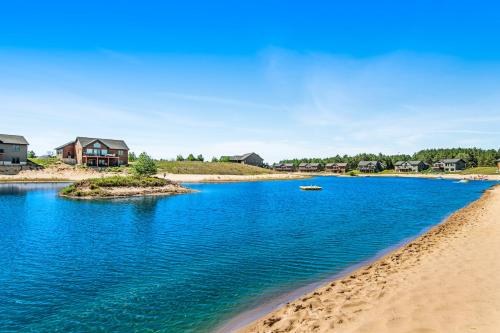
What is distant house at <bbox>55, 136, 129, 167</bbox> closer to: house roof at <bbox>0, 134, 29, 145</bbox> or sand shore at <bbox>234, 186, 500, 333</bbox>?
house roof at <bbox>0, 134, 29, 145</bbox>

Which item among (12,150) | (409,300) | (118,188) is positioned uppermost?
(12,150)

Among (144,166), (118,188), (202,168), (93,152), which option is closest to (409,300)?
(118,188)

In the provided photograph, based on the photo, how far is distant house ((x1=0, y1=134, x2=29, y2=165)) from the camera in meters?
100

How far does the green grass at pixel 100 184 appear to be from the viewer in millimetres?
64619

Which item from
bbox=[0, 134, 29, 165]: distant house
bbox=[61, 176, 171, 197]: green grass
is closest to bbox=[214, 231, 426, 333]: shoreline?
bbox=[61, 176, 171, 197]: green grass

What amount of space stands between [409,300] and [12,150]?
12069 centimetres

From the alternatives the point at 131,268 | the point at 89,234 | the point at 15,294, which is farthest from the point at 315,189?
the point at 15,294

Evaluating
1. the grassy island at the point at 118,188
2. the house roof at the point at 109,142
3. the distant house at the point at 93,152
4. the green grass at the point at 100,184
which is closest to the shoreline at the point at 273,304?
the grassy island at the point at 118,188

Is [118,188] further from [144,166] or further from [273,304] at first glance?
[273,304]

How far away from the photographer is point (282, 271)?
68.0 feet

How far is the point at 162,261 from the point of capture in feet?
74.8

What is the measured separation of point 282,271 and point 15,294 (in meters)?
14.7

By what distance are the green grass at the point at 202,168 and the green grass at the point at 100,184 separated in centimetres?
4747

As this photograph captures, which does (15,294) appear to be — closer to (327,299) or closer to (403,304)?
(327,299)
